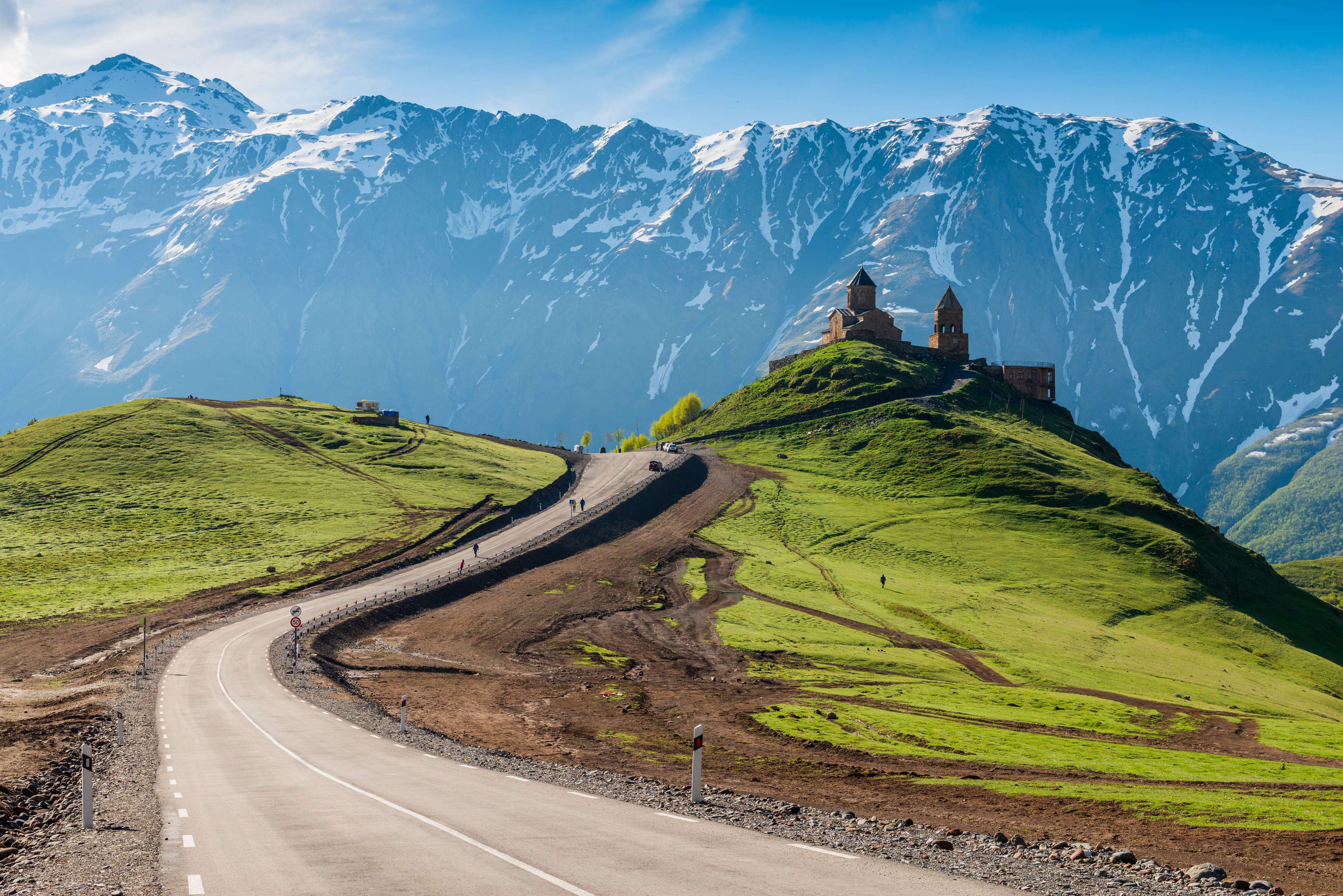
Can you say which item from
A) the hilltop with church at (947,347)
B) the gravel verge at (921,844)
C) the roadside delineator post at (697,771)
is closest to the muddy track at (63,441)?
the hilltop with church at (947,347)

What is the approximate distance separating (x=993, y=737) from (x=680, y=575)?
5306 centimetres

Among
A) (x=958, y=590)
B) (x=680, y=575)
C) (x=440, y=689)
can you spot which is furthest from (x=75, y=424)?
(x=958, y=590)

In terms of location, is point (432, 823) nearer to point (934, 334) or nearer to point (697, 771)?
point (697, 771)

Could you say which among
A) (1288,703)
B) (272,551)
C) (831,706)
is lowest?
(1288,703)

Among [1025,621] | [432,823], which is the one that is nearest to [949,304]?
[1025,621]

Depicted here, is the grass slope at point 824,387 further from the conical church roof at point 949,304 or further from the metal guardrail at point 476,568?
the metal guardrail at point 476,568

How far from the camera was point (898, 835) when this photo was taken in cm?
2147

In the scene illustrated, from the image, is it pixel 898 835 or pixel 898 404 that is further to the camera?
pixel 898 404

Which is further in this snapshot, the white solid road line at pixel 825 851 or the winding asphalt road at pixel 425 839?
the white solid road line at pixel 825 851

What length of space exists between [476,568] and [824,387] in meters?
97.8

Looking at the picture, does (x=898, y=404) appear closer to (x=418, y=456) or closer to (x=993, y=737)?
(x=418, y=456)

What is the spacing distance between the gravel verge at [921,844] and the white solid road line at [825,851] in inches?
14.4

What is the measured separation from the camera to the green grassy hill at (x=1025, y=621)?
120 feet

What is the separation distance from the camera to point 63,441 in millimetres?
131500
